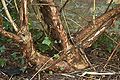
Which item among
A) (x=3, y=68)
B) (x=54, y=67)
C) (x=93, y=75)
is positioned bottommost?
(x=93, y=75)

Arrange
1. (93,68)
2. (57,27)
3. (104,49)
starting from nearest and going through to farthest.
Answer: (57,27)
(93,68)
(104,49)

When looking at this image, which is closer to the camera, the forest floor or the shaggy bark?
the shaggy bark

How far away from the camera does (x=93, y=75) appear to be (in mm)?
2160

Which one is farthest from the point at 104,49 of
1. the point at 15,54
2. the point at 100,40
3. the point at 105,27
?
the point at 15,54

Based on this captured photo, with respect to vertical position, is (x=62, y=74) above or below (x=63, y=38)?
below

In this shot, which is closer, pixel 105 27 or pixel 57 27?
pixel 57 27

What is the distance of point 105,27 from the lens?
2.24 m

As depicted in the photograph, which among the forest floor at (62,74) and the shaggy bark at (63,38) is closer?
the shaggy bark at (63,38)

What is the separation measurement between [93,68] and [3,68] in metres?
0.61

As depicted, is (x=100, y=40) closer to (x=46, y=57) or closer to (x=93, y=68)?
(x=93, y=68)

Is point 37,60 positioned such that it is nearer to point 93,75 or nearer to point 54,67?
point 54,67

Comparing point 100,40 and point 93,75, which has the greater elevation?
point 100,40

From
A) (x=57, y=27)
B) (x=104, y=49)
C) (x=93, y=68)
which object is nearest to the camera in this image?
(x=57, y=27)

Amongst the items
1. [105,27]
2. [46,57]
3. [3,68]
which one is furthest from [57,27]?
[3,68]
